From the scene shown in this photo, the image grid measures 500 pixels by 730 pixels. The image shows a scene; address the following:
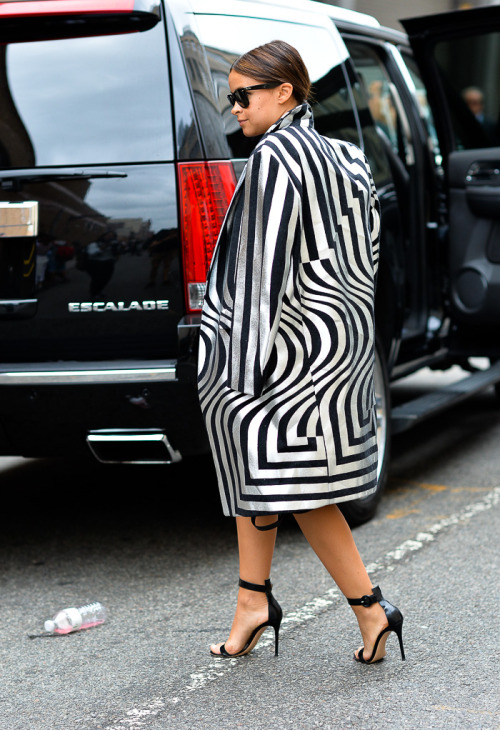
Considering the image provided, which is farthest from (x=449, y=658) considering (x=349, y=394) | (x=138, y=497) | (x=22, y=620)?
(x=138, y=497)

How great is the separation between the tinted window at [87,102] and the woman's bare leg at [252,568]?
1.34 meters

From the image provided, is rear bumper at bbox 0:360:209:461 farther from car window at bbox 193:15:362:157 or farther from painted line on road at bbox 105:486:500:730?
car window at bbox 193:15:362:157

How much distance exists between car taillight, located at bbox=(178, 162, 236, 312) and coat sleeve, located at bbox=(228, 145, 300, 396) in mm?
732

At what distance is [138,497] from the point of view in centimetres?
517

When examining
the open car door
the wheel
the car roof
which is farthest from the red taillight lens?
the open car door

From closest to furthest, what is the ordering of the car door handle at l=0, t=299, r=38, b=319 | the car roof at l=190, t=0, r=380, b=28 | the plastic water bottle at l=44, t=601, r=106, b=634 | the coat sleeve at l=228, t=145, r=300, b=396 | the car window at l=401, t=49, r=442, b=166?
the coat sleeve at l=228, t=145, r=300, b=396, the plastic water bottle at l=44, t=601, r=106, b=634, the car door handle at l=0, t=299, r=38, b=319, the car roof at l=190, t=0, r=380, b=28, the car window at l=401, t=49, r=442, b=166

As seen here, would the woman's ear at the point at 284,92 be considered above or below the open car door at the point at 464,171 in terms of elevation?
above

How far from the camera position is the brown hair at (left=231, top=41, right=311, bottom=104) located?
9.86 feet

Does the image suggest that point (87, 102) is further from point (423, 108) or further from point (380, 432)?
point (423, 108)

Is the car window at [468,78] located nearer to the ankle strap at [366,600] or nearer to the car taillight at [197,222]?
the car taillight at [197,222]

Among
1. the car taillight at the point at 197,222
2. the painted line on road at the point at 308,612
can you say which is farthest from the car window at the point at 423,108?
the car taillight at the point at 197,222

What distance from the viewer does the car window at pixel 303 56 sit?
383cm

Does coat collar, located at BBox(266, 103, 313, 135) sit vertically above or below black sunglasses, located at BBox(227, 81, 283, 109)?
below

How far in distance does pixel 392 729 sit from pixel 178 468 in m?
3.03
